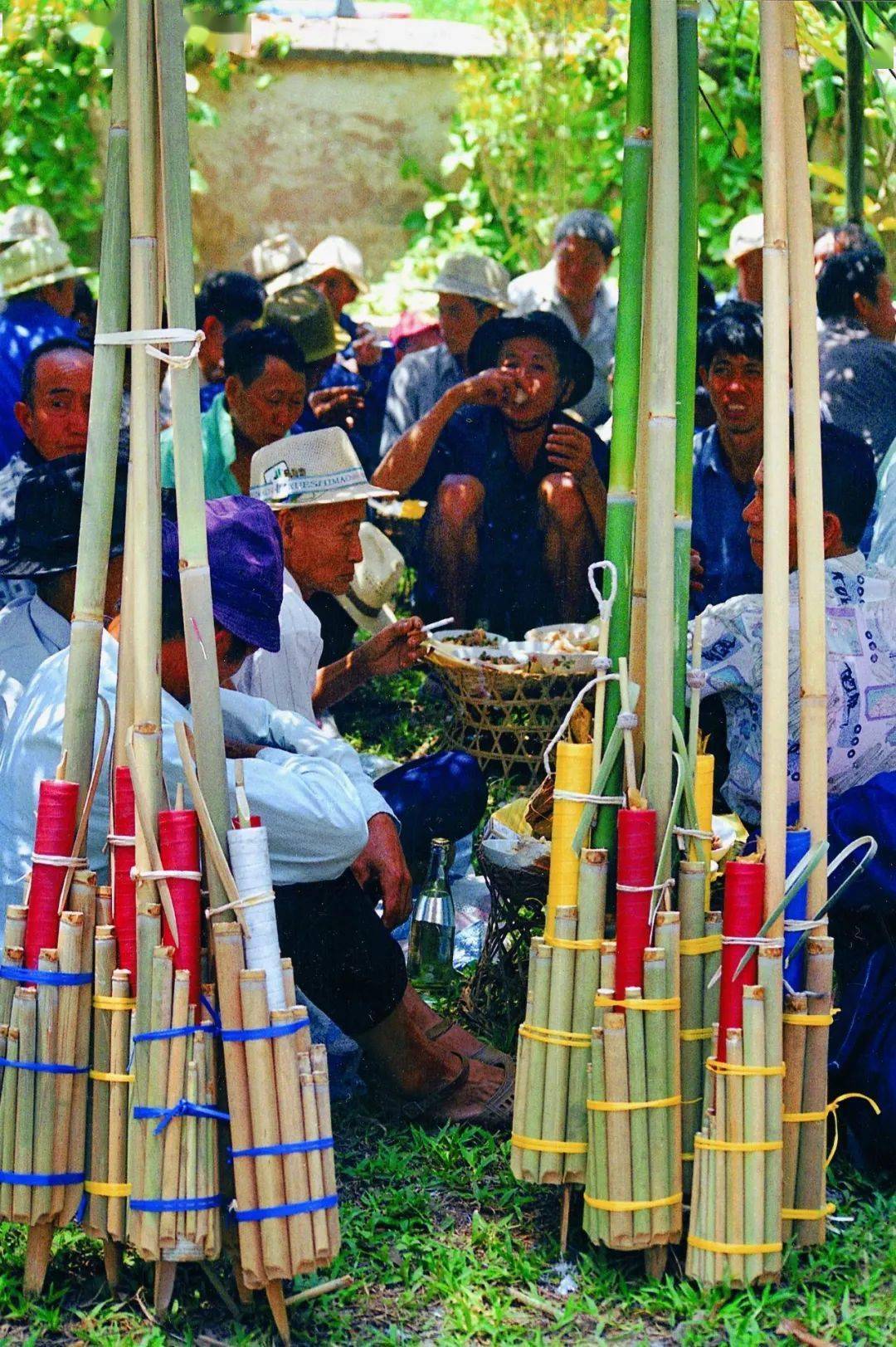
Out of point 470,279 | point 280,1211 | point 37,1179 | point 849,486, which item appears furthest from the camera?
point 470,279

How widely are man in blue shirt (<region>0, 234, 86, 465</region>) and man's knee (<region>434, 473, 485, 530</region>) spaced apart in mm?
1572

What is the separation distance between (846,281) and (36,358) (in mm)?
3215

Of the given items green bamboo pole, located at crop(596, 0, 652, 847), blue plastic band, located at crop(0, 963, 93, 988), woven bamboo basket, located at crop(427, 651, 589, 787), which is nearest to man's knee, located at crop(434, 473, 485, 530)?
woven bamboo basket, located at crop(427, 651, 589, 787)

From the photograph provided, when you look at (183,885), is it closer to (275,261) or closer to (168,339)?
(168,339)

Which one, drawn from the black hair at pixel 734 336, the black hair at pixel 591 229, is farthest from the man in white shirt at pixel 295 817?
the black hair at pixel 591 229

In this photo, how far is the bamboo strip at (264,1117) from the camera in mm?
2502

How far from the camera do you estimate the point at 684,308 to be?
279 cm

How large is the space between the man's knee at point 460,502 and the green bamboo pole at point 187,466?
3.47m

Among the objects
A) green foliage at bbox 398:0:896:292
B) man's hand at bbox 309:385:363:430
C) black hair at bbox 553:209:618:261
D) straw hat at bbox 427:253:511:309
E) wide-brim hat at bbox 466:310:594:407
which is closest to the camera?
wide-brim hat at bbox 466:310:594:407

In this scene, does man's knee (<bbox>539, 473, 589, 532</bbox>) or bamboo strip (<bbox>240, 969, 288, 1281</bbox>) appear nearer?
bamboo strip (<bbox>240, 969, 288, 1281</bbox>)

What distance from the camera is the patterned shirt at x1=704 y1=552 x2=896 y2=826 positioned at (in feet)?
11.4

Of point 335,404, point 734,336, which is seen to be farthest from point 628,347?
point 335,404

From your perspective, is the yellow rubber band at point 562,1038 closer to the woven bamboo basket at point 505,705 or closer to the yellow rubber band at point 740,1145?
the yellow rubber band at point 740,1145

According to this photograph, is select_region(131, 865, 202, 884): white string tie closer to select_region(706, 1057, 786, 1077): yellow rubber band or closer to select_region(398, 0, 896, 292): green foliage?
select_region(706, 1057, 786, 1077): yellow rubber band
